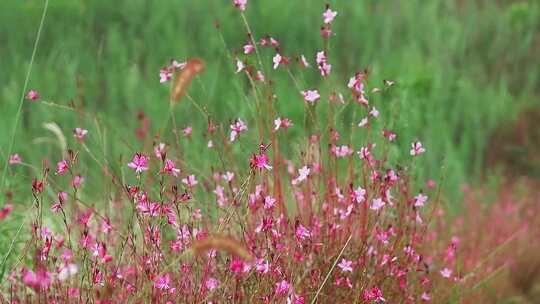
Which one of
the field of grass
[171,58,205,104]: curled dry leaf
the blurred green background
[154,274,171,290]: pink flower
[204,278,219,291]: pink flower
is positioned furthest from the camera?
the blurred green background

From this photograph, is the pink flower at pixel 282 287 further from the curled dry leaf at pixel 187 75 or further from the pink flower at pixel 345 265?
the curled dry leaf at pixel 187 75

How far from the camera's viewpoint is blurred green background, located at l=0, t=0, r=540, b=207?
605 centimetres

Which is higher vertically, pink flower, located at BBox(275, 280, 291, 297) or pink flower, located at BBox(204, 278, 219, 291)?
pink flower, located at BBox(204, 278, 219, 291)

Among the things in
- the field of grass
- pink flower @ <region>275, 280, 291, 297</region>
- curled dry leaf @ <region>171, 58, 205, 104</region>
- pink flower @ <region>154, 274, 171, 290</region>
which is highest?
the field of grass

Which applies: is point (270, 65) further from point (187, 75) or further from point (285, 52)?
point (187, 75)

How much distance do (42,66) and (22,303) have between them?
14.3 feet

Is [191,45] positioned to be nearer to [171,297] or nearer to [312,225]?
[312,225]

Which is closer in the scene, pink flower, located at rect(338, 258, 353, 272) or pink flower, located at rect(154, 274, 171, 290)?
pink flower, located at rect(154, 274, 171, 290)

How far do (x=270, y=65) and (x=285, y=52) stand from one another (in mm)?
501

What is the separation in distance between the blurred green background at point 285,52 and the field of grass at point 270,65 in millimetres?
13

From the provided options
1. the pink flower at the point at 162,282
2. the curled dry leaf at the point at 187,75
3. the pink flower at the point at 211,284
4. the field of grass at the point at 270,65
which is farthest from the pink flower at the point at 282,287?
the field of grass at the point at 270,65

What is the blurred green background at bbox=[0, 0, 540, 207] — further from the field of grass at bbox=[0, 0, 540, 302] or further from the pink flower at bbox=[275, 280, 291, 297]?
the pink flower at bbox=[275, 280, 291, 297]

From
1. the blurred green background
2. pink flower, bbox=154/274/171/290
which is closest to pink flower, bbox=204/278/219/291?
pink flower, bbox=154/274/171/290

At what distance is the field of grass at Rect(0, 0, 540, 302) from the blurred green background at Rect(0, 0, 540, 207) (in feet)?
0.04
